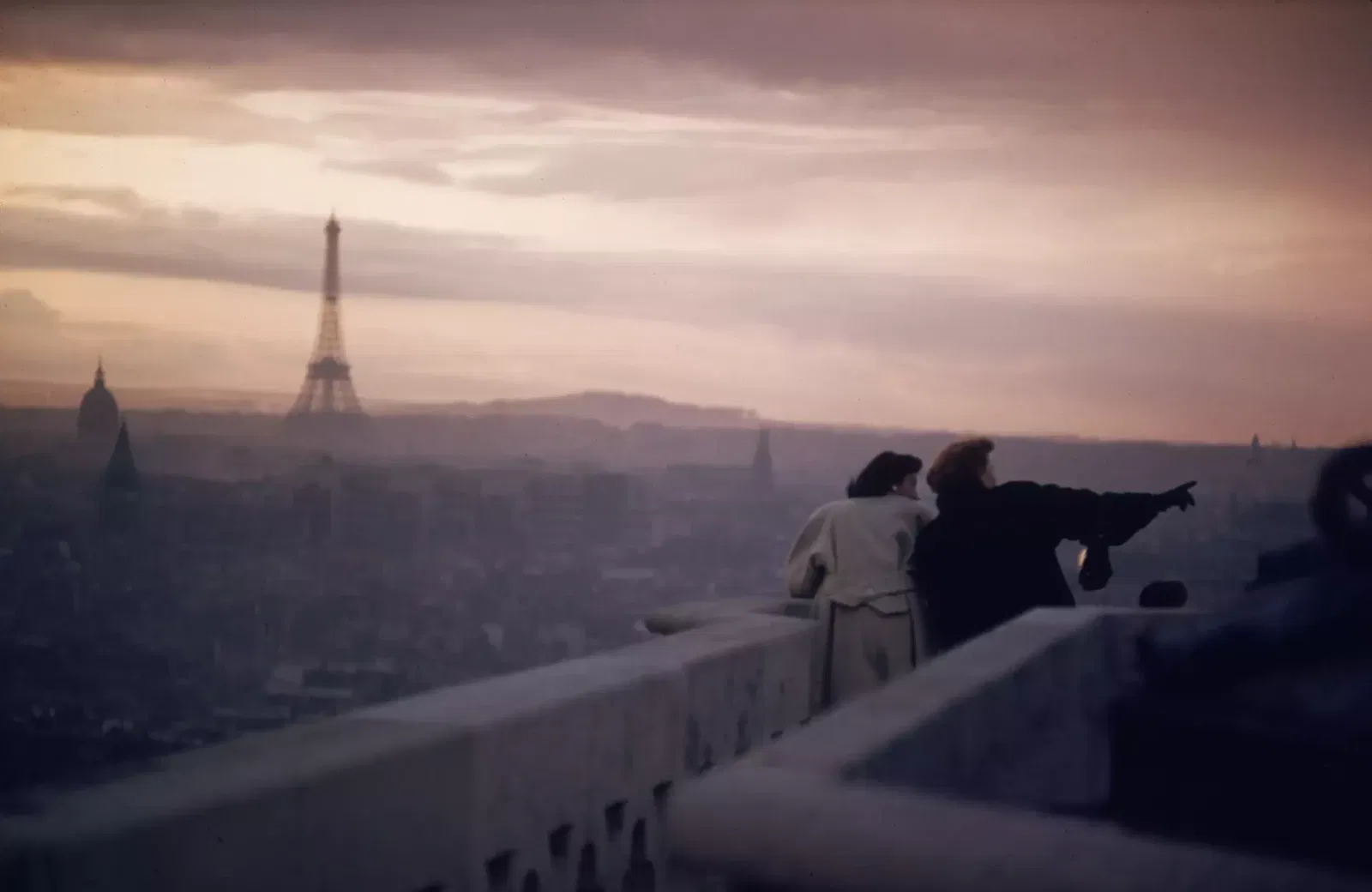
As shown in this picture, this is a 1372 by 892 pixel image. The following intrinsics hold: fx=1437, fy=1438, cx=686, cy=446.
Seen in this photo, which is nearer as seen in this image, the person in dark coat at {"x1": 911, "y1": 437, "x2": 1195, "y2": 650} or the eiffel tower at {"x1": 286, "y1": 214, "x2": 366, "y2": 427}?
the person in dark coat at {"x1": 911, "y1": 437, "x2": 1195, "y2": 650}

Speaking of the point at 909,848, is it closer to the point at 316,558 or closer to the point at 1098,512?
the point at 1098,512

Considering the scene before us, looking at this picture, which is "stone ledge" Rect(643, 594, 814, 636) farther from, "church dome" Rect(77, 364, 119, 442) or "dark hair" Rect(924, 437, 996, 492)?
"church dome" Rect(77, 364, 119, 442)

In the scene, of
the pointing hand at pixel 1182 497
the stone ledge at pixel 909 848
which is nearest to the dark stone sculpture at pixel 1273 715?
the stone ledge at pixel 909 848

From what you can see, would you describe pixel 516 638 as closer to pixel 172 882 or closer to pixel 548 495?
pixel 548 495

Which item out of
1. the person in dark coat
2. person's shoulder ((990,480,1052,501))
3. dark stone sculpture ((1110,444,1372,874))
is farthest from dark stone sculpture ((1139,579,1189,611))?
dark stone sculpture ((1110,444,1372,874))

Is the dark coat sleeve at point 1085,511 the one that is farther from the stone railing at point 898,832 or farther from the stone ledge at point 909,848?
the stone ledge at point 909,848

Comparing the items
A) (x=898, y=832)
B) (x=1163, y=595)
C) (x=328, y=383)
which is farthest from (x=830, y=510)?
(x=328, y=383)
